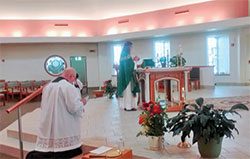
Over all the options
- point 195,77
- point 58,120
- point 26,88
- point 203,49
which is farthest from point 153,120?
point 26,88

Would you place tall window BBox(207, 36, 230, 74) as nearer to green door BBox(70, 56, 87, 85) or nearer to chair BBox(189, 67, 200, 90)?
chair BBox(189, 67, 200, 90)

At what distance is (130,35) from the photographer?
10.2 metres

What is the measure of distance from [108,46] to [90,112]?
22.5ft

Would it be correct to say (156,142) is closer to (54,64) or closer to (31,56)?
(54,64)

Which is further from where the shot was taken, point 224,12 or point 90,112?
point 224,12

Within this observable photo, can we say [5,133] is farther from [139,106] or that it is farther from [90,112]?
[139,106]

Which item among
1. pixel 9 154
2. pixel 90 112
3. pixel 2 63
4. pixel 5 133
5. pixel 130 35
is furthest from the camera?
pixel 2 63

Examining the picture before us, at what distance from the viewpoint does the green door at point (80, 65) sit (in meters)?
11.5

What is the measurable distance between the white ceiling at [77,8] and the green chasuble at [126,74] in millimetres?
5691

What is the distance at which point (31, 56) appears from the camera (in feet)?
36.9

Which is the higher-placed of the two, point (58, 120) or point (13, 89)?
point (58, 120)

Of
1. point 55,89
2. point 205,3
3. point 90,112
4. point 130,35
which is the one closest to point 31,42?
point 130,35

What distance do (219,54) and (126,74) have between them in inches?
247

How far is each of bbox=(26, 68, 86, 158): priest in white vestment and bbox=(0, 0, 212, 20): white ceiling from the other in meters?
8.06
